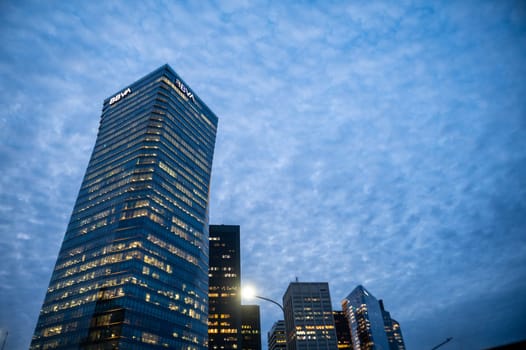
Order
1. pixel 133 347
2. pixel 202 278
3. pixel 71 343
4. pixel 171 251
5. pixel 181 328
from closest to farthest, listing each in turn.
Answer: pixel 133 347
pixel 71 343
pixel 181 328
pixel 171 251
pixel 202 278

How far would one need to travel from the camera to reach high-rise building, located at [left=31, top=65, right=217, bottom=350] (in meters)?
99.6

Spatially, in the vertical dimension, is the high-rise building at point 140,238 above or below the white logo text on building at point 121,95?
below

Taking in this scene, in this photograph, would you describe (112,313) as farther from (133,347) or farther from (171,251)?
(171,251)

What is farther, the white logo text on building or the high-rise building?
the white logo text on building

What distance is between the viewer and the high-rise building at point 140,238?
99.6 m

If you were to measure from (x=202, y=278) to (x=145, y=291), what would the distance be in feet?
113

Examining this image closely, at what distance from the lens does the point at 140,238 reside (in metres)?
108

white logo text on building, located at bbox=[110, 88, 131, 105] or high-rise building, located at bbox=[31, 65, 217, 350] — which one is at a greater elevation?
white logo text on building, located at bbox=[110, 88, 131, 105]

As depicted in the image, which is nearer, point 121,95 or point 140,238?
point 140,238

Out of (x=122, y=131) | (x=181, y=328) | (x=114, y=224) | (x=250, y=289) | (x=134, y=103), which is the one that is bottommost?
(x=250, y=289)

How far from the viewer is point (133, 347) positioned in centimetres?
9262

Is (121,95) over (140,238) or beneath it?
over

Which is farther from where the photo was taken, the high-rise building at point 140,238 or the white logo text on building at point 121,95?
the white logo text on building at point 121,95

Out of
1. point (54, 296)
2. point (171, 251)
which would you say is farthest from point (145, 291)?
point (54, 296)
